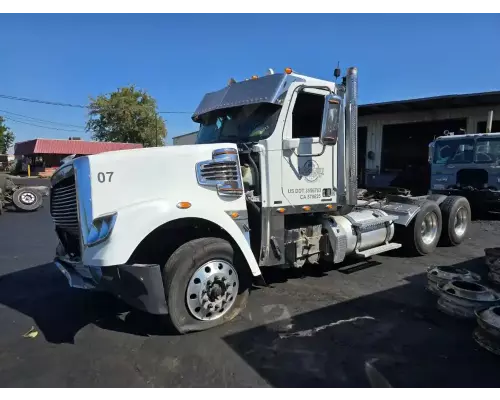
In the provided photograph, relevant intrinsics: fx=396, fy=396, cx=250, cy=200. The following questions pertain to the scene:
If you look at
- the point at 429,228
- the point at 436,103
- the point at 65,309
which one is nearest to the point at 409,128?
the point at 436,103

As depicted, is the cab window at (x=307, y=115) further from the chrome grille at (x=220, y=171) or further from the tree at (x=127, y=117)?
the tree at (x=127, y=117)

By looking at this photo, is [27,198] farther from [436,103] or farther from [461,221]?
[436,103]

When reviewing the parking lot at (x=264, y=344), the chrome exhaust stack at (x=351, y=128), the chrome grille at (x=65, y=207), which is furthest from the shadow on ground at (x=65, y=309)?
the chrome exhaust stack at (x=351, y=128)

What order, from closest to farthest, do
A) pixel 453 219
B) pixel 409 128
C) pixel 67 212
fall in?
pixel 67 212 → pixel 453 219 → pixel 409 128

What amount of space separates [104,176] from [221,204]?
3.90ft

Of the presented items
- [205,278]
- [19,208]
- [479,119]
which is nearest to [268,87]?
[205,278]

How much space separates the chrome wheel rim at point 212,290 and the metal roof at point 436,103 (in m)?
15.9

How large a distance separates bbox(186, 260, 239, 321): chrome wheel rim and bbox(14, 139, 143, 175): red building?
39209mm

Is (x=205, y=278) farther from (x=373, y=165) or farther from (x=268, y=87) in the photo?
(x=373, y=165)

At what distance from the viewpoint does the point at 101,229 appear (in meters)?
3.51

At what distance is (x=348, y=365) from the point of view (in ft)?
11.0

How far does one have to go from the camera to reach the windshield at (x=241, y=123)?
15.5 ft

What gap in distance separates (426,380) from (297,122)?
3.05 meters

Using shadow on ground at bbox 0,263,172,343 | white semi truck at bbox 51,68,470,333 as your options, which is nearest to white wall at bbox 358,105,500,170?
white semi truck at bbox 51,68,470,333
